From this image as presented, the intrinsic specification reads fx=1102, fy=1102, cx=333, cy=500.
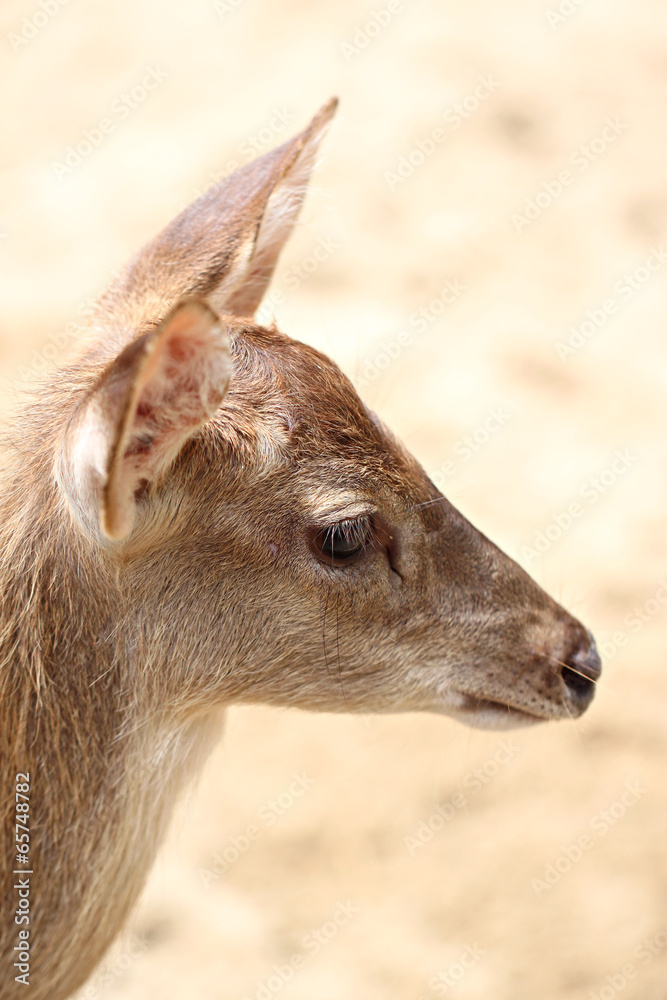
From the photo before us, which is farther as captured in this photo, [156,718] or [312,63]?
[312,63]

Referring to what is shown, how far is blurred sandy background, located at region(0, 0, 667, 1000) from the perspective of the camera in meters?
4.57

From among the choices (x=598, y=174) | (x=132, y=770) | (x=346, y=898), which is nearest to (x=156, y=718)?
(x=132, y=770)

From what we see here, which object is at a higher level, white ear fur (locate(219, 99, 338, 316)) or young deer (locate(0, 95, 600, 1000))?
white ear fur (locate(219, 99, 338, 316))

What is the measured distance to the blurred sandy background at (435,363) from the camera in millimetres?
4574

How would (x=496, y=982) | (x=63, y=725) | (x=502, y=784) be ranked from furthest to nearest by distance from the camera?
(x=502, y=784) → (x=496, y=982) → (x=63, y=725)

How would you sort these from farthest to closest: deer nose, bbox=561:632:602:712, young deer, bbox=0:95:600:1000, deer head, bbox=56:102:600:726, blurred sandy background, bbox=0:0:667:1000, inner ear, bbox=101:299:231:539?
blurred sandy background, bbox=0:0:667:1000 → deer nose, bbox=561:632:602:712 → young deer, bbox=0:95:600:1000 → deer head, bbox=56:102:600:726 → inner ear, bbox=101:299:231:539

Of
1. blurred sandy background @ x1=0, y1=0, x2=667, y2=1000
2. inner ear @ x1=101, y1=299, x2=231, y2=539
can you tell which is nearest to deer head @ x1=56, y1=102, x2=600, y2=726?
inner ear @ x1=101, y1=299, x2=231, y2=539

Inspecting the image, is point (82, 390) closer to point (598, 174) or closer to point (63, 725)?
point (63, 725)

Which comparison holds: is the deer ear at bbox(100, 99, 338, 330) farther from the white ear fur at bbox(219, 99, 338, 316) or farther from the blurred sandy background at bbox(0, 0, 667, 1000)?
the blurred sandy background at bbox(0, 0, 667, 1000)

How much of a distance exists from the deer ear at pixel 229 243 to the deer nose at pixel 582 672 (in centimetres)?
138

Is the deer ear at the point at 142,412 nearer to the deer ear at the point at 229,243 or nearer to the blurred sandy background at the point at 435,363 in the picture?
the deer ear at the point at 229,243

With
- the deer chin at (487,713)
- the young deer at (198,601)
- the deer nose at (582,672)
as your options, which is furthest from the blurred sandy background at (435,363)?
the deer nose at (582,672)

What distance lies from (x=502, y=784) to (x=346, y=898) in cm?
88

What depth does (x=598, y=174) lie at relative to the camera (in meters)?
7.58
